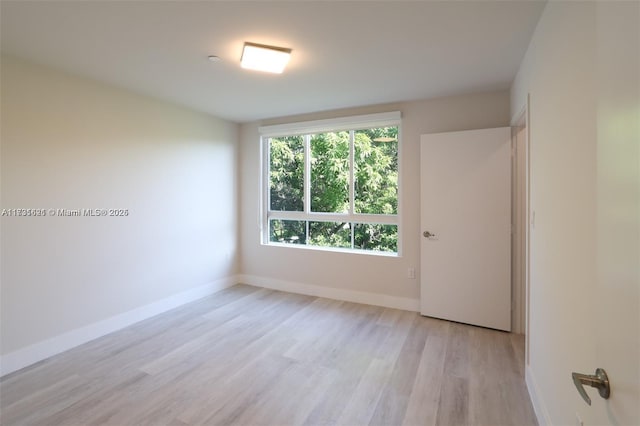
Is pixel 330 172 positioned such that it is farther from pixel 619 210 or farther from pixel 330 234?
pixel 619 210

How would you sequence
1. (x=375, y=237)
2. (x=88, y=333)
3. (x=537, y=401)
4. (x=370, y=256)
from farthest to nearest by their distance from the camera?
1. (x=375, y=237)
2. (x=370, y=256)
3. (x=88, y=333)
4. (x=537, y=401)

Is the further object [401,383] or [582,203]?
[401,383]

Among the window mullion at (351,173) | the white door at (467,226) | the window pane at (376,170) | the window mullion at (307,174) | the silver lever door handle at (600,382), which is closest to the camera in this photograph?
the silver lever door handle at (600,382)

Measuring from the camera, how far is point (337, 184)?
4.18 metres

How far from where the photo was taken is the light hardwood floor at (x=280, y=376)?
1938mm

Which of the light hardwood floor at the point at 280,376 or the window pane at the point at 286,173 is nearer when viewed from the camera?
the light hardwood floor at the point at 280,376

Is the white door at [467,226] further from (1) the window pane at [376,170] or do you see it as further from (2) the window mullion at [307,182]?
(2) the window mullion at [307,182]

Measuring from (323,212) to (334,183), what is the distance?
A: 1.40 feet

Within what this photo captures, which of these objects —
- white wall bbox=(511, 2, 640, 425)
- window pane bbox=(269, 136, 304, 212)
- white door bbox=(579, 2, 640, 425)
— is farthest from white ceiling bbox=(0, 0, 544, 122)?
white door bbox=(579, 2, 640, 425)

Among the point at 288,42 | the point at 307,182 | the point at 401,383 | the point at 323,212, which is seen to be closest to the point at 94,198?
the point at 288,42

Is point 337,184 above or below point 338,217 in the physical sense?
above

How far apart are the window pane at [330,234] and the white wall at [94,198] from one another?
1.43 metres

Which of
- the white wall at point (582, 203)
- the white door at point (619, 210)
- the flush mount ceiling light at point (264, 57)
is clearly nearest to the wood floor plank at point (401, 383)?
the white wall at point (582, 203)

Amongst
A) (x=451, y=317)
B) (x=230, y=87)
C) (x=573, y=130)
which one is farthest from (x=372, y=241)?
(x=573, y=130)
